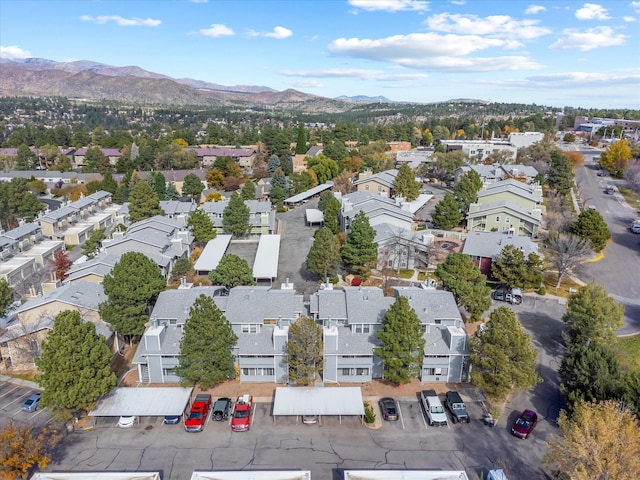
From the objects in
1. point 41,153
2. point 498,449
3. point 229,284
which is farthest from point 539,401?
point 41,153

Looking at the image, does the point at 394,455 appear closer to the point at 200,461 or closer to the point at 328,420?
the point at 328,420

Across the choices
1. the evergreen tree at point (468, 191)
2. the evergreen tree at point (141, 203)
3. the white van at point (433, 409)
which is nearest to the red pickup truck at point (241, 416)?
the white van at point (433, 409)

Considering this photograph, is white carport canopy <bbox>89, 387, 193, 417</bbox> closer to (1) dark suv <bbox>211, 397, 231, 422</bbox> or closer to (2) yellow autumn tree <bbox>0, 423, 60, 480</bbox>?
(1) dark suv <bbox>211, 397, 231, 422</bbox>

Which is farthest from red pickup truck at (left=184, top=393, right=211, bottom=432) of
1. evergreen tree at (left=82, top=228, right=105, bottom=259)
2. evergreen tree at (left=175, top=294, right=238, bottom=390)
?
evergreen tree at (left=82, top=228, right=105, bottom=259)

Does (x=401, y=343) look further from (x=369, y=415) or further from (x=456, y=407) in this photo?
(x=456, y=407)

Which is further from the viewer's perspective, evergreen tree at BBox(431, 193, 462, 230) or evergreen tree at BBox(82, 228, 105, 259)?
evergreen tree at BBox(431, 193, 462, 230)

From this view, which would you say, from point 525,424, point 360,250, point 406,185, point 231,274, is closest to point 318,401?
point 525,424
